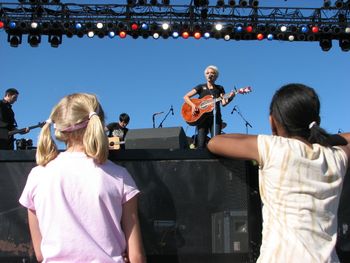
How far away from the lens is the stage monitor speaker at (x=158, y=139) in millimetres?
5078

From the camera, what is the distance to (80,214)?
70.6 inches

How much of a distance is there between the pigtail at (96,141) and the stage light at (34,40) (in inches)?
416

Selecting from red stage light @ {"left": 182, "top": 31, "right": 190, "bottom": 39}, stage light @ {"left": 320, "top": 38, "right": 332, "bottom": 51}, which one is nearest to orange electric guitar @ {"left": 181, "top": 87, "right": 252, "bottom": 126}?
red stage light @ {"left": 182, "top": 31, "right": 190, "bottom": 39}

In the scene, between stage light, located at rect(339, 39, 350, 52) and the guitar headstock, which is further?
stage light, located at rect(339, 39, 350, 52)

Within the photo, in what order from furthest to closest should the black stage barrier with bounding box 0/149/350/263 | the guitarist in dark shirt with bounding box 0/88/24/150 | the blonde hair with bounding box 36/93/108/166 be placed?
the guitarist in dark shirt with bounding box 0/88/24/150, the black stage barrier with bounding box 0/149/350/263, the blonde hair with bounding box 36/93/108/166

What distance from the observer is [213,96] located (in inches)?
298

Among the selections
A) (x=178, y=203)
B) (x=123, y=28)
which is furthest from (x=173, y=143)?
(x=123, y=28)

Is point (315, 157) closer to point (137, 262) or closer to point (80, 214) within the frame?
point (137, 262)

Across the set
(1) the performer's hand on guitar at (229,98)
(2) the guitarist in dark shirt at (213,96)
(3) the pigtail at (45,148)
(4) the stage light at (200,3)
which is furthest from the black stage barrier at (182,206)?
(4) the stage light at (200,3)

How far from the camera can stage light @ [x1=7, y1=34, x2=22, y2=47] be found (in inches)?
462

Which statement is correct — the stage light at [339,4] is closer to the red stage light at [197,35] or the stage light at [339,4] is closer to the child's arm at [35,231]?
the red stage light at [197,35]

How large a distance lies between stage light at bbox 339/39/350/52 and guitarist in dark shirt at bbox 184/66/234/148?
5760 millimetres

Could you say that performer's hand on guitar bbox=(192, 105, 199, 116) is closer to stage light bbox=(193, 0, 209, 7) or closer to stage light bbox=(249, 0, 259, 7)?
stage light bbox=(193, 0, 209, 7)

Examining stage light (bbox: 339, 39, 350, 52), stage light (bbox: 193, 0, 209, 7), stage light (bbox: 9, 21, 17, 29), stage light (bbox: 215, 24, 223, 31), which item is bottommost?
stage light (bbox: 339, 39, 350, 52)
